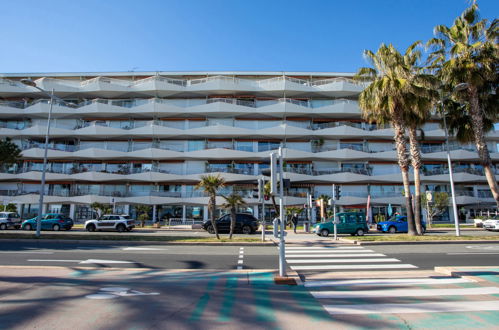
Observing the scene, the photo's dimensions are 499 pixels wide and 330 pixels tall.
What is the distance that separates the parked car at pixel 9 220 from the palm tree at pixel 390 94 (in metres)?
31.3

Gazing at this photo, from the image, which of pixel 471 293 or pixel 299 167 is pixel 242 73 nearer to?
pixel 299 167

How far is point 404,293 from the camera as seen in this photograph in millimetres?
6004

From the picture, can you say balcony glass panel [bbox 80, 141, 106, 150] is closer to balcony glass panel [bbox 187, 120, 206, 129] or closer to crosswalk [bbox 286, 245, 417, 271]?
balcony glass panel [bbox 187, 120, 206, 129]

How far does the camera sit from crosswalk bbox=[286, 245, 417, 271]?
30.8 feet

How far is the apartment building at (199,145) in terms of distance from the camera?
3631 cm

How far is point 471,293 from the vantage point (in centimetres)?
591

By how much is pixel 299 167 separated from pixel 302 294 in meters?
32.1

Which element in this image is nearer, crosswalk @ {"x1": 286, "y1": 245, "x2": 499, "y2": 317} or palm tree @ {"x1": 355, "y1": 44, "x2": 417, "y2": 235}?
crosswalk @ {"x1": 286, "y1": 245, "x2": 499, "y2": 317}

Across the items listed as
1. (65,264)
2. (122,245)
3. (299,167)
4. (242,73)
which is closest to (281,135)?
(299,167)

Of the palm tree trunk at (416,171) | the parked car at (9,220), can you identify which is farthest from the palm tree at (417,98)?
the parked car at (9,220)

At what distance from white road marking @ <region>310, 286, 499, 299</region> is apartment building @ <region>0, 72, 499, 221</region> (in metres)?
29.3

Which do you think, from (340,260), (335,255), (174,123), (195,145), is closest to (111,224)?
(195,145)

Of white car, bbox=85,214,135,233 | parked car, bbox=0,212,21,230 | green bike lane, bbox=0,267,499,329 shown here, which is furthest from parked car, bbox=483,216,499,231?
parked car, bbox=0,212,21,230

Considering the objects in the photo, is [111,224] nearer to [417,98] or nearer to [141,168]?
[141,168]
